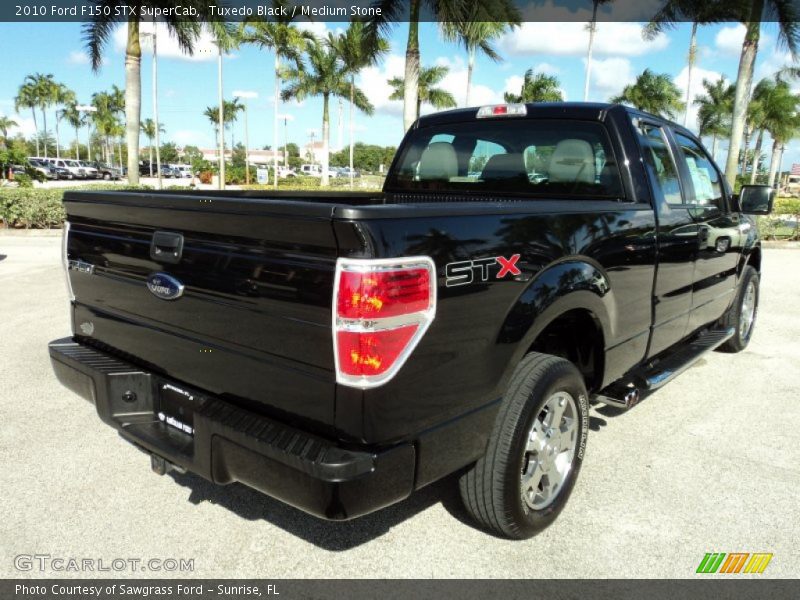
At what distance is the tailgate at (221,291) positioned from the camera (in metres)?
1.97

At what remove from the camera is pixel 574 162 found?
11.6 feet

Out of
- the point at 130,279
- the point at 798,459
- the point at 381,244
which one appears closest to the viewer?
the point at 381,244

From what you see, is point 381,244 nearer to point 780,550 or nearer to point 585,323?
point 585,323

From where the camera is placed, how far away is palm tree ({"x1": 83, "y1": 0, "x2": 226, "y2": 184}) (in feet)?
57.1

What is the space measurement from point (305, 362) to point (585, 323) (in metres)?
1.61

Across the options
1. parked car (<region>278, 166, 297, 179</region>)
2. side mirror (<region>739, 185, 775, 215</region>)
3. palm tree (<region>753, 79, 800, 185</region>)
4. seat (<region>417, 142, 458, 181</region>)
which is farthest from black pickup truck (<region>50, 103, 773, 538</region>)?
parked car (<region>278, 166, 297, 179</region>)

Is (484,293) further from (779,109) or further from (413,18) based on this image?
(779,109)

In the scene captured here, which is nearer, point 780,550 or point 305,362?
point 305,362

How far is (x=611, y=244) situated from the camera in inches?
118

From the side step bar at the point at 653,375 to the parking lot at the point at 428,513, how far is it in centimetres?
43

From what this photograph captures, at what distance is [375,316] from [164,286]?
1026 mm

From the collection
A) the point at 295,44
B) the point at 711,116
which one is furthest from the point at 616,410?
the point at 711,116

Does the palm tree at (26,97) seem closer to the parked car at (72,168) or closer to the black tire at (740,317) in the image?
the parked car at (72,168)
